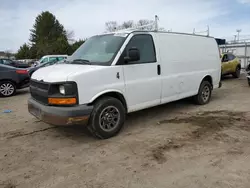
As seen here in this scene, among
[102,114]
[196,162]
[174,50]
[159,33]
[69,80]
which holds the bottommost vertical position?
[196,162]

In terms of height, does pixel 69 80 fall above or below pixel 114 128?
above

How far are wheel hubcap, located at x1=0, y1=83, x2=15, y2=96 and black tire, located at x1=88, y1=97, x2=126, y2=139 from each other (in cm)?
663

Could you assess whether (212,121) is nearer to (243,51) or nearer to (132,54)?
(132,54)

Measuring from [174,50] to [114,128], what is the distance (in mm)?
2501

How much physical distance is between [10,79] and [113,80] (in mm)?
6737

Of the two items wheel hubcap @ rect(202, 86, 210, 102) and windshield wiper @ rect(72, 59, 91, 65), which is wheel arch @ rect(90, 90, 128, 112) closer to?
windshield wiper @ rect(72, 59, 91, 65)

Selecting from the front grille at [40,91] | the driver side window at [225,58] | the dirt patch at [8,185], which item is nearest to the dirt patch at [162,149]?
the dirt patch at [8,185]

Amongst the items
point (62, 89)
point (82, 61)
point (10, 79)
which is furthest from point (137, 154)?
point (10, 79)

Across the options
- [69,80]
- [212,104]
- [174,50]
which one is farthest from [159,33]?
[212,104]

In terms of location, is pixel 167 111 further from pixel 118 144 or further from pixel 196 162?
pixel 196 162

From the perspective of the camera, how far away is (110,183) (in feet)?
9.62

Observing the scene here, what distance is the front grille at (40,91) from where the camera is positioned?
403cm

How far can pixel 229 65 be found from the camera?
1291cm

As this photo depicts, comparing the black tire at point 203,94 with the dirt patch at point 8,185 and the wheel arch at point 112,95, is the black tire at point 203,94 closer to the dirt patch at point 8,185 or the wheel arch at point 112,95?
the wheel arch at point 112,95
